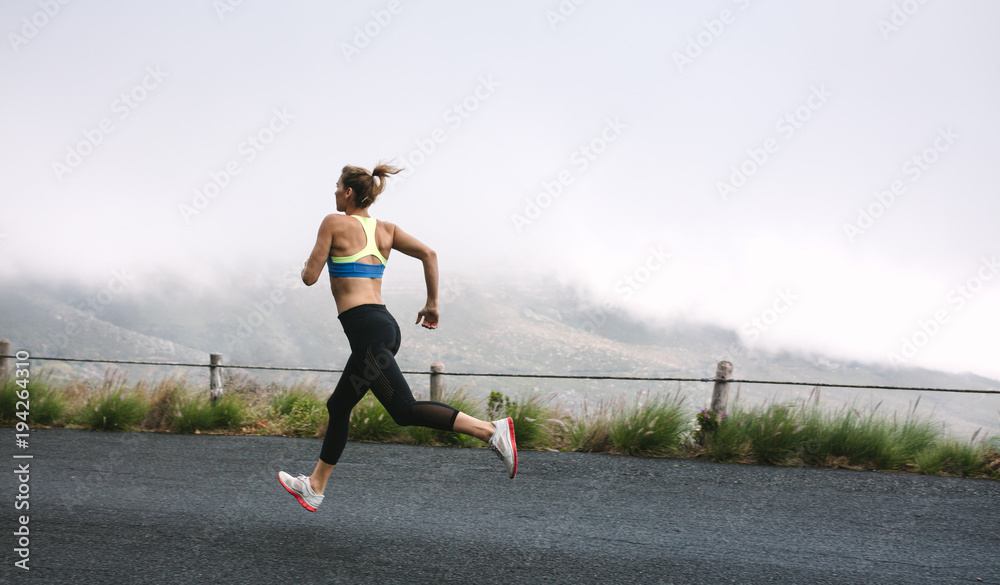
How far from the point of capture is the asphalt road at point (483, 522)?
3.28 m

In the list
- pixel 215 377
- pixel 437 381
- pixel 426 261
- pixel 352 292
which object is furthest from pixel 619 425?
pixel 215 377

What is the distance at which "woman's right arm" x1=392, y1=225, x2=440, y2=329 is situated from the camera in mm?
4074

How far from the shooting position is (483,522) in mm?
4195

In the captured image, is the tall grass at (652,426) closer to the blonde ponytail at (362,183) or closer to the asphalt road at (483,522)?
the asphalt road at (483,522)

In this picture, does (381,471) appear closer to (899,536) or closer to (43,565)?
(43,565)

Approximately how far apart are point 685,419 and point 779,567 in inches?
155

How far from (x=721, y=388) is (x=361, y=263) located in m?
5.38

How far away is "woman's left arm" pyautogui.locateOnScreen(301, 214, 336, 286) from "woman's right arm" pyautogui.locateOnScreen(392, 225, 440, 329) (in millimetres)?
451

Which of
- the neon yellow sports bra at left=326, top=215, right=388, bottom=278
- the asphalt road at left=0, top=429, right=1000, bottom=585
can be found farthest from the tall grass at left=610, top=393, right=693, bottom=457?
the neon yellow sports bra at left=326, top=215, right=388, bottom=278

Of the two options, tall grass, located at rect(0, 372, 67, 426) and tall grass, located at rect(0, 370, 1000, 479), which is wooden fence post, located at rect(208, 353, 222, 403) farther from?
tall grass, located at rect(0, 372, 67, 426)

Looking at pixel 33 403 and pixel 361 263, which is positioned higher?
pixel 361 263

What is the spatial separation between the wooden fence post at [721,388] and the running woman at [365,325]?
15.1 ft

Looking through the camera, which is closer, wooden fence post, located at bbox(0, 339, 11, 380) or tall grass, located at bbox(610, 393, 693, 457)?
tall grass, located at bbox(610, 393, 693, 457)

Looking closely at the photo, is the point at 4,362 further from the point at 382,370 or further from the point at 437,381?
the point at 382,370
